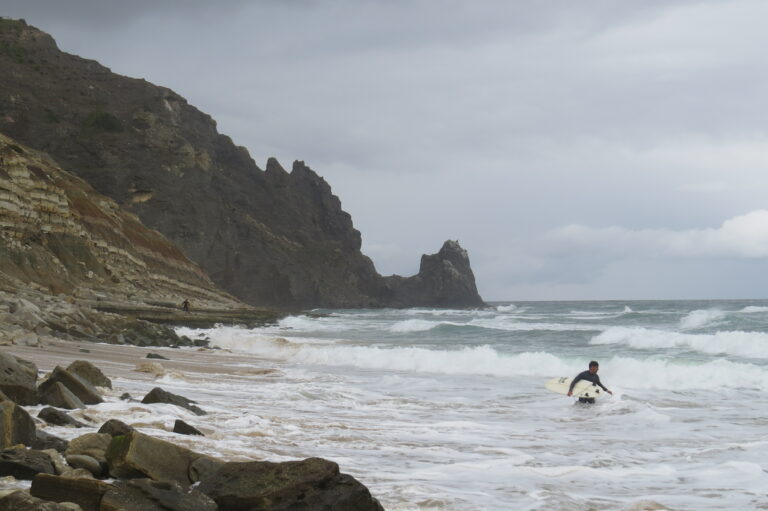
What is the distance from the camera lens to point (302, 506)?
4.72m

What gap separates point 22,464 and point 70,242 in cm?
3622

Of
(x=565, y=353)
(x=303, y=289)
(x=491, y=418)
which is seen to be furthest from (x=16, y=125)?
(x=491, y=418)

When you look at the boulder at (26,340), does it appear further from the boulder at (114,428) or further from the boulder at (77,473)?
the boulder at (77,473)

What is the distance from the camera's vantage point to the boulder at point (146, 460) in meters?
5.08

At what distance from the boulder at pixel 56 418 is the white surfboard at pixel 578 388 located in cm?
936

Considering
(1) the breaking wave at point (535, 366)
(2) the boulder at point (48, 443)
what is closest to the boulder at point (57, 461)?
(2) the boulder at point (48, 443)

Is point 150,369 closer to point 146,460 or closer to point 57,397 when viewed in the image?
point 57,397

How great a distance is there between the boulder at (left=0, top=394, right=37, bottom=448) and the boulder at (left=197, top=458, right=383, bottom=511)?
5.14 ft

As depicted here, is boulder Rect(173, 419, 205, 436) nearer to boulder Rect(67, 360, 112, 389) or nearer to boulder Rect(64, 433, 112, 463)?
boulder Rect(64, 433, 112, 463)

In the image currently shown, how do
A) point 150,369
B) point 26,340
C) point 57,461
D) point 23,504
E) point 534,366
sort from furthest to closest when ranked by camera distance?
1. point 534,366
2. point 26,340
3. point 150,369
4. point 57,461
5. point 23,504

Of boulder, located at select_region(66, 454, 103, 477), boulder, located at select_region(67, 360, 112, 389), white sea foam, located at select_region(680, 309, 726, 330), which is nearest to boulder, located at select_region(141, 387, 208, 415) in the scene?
boulder, located at select_region(67, 360, 112, 389)

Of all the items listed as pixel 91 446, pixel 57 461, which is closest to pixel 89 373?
pixel 91 446

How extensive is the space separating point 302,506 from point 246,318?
143 ft

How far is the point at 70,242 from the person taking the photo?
38.1m
